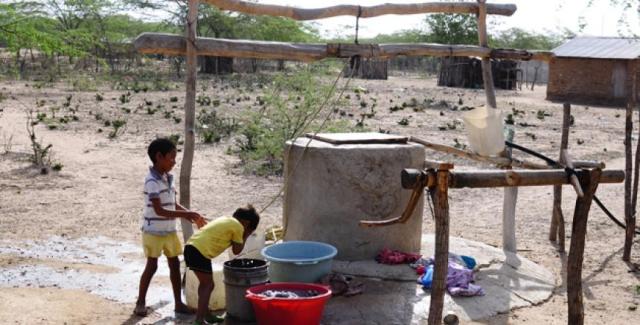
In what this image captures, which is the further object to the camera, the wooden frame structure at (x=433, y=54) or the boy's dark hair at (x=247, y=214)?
the boy's dark hair at (x=247, y=214)

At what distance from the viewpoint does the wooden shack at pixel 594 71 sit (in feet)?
76.1

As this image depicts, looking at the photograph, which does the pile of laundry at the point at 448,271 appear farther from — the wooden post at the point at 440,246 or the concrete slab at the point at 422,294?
the wooden post at the point at 440,246

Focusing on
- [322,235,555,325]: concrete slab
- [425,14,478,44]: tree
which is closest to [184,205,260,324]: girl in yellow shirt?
[322,235,555,325]: concrete slab

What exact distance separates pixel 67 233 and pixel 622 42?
71.8ft

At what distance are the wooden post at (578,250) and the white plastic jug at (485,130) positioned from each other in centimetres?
150

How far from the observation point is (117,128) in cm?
1327

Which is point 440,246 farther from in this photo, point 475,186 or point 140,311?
point 140,311

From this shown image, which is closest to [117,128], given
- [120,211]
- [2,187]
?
[2,187]

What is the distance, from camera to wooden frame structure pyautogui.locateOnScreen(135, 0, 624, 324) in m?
3.71

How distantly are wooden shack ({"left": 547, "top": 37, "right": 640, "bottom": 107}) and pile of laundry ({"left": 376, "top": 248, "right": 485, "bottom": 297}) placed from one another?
62.8 feet

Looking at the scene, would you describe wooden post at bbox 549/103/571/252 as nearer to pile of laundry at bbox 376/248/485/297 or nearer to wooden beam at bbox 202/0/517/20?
wooden beam at bbox 202/0/517/20

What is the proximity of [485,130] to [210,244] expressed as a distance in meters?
2.33

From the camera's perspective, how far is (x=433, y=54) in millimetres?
6148

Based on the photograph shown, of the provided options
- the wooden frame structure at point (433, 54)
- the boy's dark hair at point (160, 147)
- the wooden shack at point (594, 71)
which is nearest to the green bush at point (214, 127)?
the wooden frame structure at point (433, 54)
